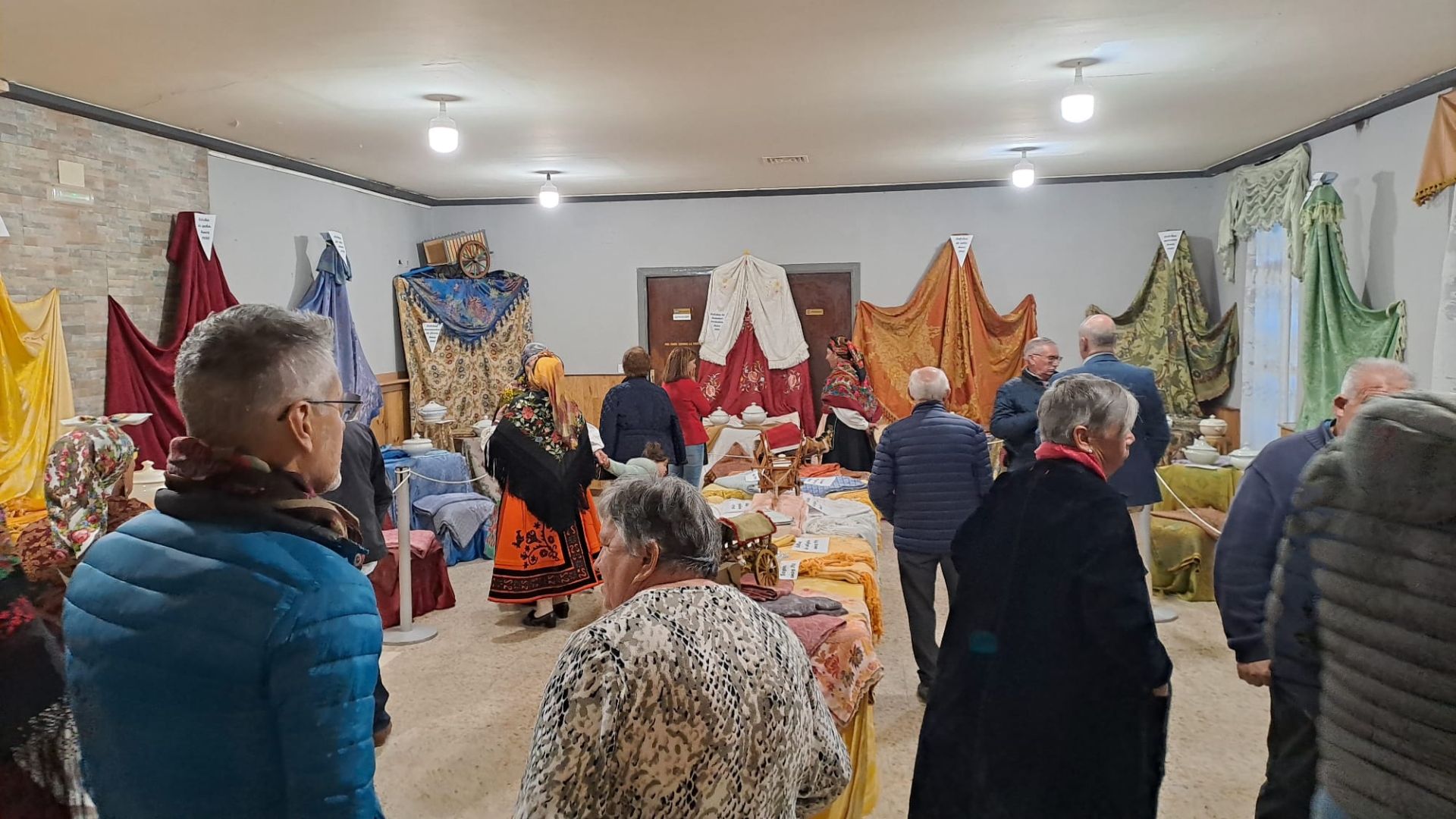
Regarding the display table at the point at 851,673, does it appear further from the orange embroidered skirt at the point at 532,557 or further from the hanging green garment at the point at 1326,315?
the hanging green garment at the point at 1326,315

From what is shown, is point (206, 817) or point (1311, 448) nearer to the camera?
point (206, 817)

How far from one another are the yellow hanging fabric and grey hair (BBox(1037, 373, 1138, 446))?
453 cm

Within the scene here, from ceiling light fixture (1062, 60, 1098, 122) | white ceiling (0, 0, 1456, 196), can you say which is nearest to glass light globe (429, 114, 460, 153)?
white ceiling (0, 0, 1456, 196)

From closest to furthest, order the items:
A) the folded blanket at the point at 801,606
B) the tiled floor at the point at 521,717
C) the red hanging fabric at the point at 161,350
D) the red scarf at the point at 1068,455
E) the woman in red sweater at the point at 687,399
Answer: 1. the red scarf at the point at 1068,455
2. the folded blanket at the point at 801,606
3. the tiled floor at the point at 521,717
4. the red hanging fabric at the point at 161,350
5. the woman in red sweater at the point at 687,399

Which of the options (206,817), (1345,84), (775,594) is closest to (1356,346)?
(1345,84)

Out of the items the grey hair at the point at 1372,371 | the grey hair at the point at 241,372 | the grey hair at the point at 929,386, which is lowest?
the grey hair at the point at 929,386

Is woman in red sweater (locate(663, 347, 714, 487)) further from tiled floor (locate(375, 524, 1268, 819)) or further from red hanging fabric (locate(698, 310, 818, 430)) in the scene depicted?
red hanging fabric (locate(698, 310, 818, 430))

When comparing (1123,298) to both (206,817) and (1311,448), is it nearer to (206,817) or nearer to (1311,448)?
(1311,448)

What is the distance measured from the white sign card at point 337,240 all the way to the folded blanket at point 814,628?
18.3 feet

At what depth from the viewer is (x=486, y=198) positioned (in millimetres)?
8906

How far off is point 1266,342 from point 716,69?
508 cm

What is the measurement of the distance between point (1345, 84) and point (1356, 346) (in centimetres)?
157

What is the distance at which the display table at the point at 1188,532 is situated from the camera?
5.43m

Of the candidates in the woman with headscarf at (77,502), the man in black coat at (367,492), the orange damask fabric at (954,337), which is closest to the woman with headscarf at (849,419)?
the orange damask fabric at (954,337)
